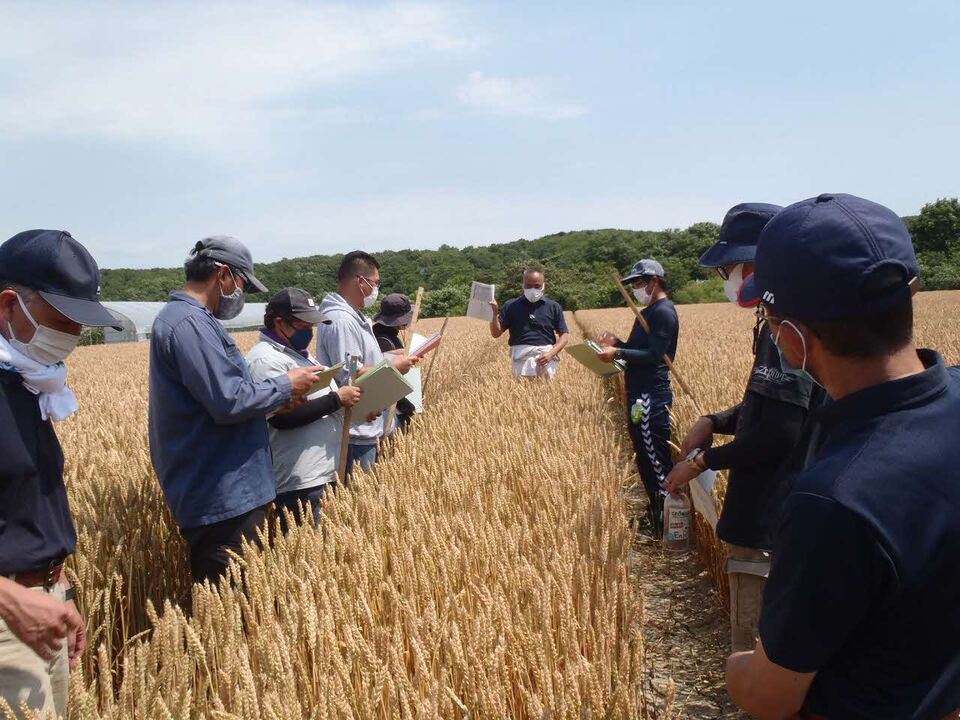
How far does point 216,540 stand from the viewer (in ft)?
8.01

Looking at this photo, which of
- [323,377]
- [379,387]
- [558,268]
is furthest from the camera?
[558,268]

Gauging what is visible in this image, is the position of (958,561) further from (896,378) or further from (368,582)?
(368,582)

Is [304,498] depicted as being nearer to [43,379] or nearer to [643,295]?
[43,379]

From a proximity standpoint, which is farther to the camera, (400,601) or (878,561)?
(400,601)

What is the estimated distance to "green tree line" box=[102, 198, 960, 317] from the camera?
42.0 metres

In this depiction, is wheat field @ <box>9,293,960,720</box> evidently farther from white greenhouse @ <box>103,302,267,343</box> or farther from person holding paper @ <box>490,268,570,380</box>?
white greenhouse @ <box>103,302,267,343</box>

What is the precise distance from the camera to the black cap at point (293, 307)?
10.2 ft

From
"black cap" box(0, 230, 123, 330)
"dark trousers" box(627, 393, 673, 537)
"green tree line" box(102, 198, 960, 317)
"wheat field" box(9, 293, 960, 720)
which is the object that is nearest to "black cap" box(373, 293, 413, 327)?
"wheat field" box(9, 293, 960, 720)

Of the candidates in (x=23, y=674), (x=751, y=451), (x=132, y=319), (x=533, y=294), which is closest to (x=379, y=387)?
(x=751, y=451)

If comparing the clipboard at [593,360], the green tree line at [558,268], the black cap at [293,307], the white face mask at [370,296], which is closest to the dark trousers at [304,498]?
the black cap at [293,307]

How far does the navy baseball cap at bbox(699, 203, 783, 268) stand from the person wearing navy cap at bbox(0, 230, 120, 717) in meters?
1.86

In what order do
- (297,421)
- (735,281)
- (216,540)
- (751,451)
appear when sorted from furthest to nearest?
(297,421)
(216,540)
(735,281)
(751,451)

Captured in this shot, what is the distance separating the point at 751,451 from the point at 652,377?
240cm

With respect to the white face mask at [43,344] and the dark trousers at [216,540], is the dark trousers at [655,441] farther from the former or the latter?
the white face mask at [43,344]
